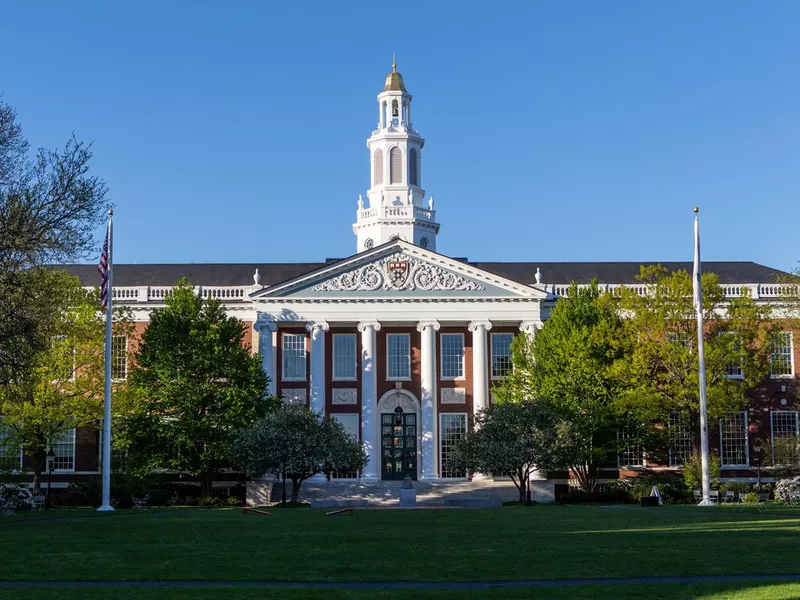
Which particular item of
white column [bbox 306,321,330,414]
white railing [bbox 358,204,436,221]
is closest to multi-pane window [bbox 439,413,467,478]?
white column [bbox 306,321,330,414]

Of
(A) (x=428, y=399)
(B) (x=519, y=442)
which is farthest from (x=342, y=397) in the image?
(B) (x=519, y=442)

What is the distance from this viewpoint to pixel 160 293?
221 feet

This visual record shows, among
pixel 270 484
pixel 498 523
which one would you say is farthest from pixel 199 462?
pixel 498 523

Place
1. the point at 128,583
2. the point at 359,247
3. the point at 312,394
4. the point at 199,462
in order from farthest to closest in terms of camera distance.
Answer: the point at 359,247 < the point at 312,394 < the point at 199,462 < the point at 128,583

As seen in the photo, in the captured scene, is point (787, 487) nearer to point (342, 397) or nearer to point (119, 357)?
point (342, 397)

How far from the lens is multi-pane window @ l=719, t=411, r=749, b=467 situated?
65250 millimetres

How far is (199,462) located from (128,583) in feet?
132

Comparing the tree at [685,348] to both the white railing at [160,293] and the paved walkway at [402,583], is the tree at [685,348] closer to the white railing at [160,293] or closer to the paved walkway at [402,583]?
the white railing at [160,293]

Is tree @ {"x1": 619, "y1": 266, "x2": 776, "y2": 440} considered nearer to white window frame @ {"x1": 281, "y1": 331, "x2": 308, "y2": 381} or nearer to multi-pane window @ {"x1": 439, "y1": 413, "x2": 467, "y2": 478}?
multi-pane window @ {"x1": 439, "y1": 413, "x2": 467, "y2": 478}

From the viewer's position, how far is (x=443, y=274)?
65625 mm

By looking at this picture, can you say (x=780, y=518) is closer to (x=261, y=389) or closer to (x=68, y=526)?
(x=68, y=526)

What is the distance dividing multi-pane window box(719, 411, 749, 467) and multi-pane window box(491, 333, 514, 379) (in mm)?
12488

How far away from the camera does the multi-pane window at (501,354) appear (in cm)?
6641

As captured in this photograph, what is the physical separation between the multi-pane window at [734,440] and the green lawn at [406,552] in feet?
100
